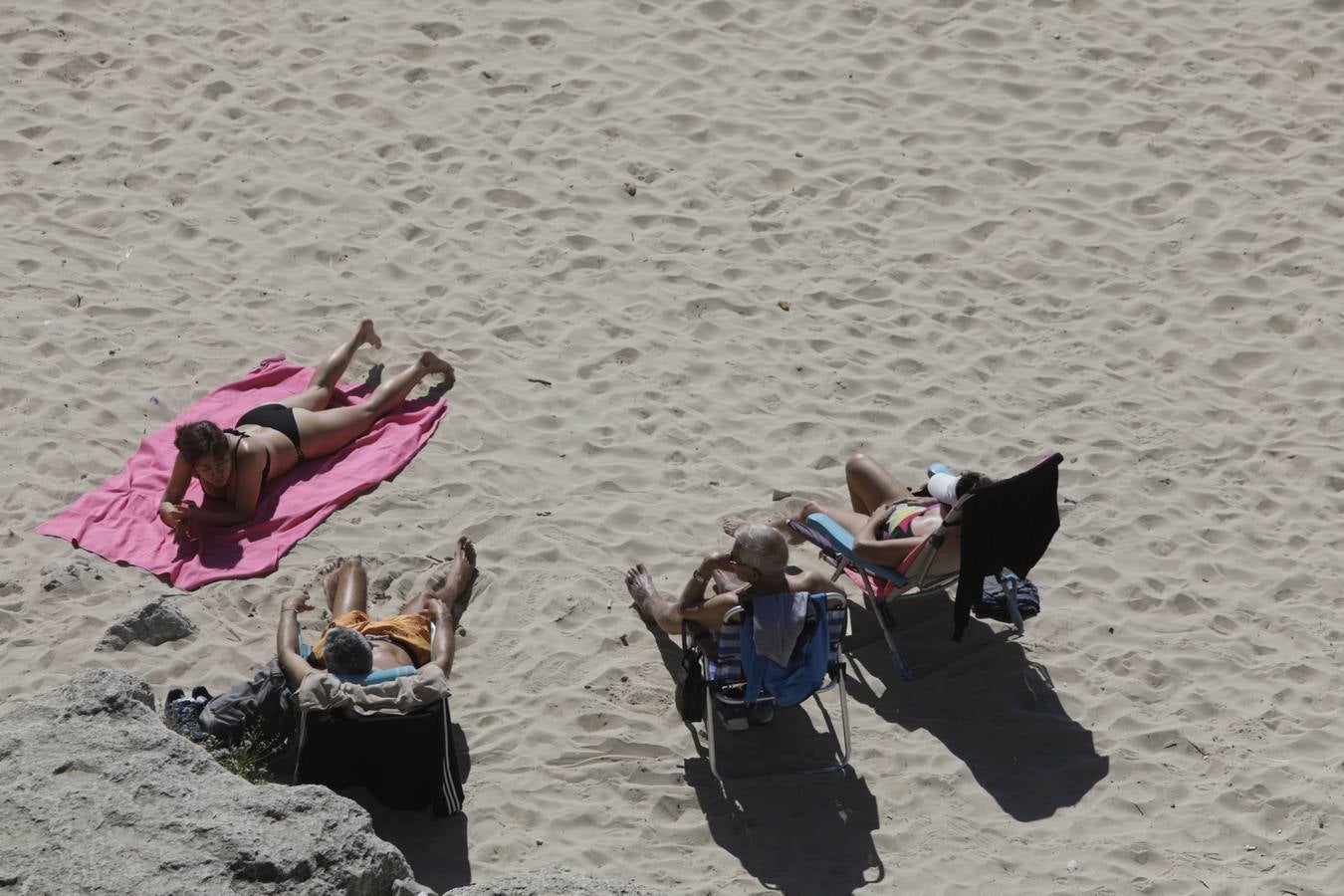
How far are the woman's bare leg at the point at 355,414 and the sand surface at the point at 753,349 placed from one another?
0.82 ft

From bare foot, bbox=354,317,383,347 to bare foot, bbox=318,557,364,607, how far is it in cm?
172

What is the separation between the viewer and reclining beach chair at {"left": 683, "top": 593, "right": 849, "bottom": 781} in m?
6.15

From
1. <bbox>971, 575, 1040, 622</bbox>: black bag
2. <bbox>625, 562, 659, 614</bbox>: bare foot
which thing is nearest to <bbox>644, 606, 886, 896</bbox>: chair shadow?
<bbox>625, 562, 659, 614</bbox>: bare foot

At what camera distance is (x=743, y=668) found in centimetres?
625

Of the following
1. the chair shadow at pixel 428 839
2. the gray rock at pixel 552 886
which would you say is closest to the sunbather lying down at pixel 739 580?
the chair shadow at pixel 428 839

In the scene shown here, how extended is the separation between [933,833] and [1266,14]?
819cm

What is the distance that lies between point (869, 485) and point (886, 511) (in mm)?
320

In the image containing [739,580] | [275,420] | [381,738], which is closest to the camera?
[381,738]

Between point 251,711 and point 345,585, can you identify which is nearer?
point 251,711

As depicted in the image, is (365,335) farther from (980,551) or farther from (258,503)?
(980,551)

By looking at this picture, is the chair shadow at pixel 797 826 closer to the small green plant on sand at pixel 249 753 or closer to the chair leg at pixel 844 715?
the chair leg at pixel 844 715

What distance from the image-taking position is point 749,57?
11047 millimetres

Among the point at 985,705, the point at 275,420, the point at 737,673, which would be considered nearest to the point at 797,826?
the point at 737,673

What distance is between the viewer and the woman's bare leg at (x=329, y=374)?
26.7 feet
